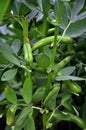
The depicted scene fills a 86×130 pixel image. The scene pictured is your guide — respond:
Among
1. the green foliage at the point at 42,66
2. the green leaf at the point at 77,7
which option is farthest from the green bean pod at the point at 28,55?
the green leaf at the point at 77,7

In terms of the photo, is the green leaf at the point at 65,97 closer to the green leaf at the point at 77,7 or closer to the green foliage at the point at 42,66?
the green foliage at the point at 42,66

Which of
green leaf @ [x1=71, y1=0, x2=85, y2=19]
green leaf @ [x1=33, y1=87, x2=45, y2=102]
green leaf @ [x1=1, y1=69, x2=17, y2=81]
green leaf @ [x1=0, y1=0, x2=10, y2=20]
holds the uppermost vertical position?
green leaf @ [x1=0, y1=0, x2=10, y2=20]

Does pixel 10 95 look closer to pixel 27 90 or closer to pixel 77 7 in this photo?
pixel 27 90

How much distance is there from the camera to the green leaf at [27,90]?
20.8 inches

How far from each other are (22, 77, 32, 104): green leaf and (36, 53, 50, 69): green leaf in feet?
0.11

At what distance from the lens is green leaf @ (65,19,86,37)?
0.57m

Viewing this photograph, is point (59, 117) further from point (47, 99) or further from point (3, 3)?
point (3, 3)

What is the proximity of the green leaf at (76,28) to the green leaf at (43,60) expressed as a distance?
8 centimetres

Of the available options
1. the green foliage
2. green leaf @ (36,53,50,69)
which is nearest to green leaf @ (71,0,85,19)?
the green foliage

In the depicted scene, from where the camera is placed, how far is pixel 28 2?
22.2 inches

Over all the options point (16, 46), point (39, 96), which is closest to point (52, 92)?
point (39, 96)

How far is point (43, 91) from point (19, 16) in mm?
148

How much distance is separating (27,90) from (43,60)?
59 millimetres

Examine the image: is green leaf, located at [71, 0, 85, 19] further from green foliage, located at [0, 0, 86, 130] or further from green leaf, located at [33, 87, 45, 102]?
green leaf, located at [33, 87, 45, 102]
